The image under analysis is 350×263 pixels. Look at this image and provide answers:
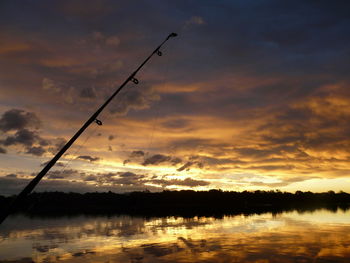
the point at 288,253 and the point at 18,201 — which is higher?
the point at 18,201

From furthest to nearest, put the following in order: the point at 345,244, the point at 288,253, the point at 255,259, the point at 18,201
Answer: the point at 345,244
the point at 288,253
the point at 255,259
the point at 18,201

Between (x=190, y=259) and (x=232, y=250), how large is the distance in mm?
7146

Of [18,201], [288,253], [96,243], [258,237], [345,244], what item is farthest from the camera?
[258,237]

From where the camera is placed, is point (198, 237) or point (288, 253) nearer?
point (288, 253)

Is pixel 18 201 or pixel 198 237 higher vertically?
pixel 18 201

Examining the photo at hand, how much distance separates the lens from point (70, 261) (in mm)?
34281

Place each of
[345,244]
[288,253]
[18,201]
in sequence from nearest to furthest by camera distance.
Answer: [18,201] → [288,253] → [345,244]

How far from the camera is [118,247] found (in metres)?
42.1

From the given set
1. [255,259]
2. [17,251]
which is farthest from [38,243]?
[255,259]

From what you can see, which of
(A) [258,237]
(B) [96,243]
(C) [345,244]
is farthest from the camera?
(A) [258,237]

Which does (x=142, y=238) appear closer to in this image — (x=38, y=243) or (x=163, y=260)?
(x=38, y=243)

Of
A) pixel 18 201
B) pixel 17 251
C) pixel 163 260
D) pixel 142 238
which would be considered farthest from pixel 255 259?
pixel 18 201

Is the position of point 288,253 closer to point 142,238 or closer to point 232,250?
point 232,250

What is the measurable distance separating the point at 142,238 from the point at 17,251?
17.2 m
